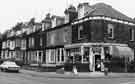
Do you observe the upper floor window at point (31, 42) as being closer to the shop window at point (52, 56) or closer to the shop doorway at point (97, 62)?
the shop window at point (52, 56)

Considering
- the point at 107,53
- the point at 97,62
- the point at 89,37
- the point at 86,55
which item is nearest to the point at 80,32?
the point at 89,37

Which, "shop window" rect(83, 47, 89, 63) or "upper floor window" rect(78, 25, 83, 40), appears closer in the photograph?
"shop window" rect(83, 47, 89, 63)

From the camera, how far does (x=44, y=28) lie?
46.3 metres

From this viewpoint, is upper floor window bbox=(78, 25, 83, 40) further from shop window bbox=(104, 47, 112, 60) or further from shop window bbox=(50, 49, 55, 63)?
shop window bbox=(50, 49, 55, 63)

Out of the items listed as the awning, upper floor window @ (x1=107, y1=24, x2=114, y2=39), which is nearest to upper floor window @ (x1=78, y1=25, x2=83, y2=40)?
upper floor window @ (x1=107, y1=24, x2=114, y2=39)

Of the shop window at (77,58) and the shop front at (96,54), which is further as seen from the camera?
the shop window at (77,58)

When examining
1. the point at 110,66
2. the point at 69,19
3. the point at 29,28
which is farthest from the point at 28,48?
the point at 110,66

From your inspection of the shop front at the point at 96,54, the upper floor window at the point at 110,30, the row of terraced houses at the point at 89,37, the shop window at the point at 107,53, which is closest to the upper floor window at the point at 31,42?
the row of terraced houses at the point at 89,37

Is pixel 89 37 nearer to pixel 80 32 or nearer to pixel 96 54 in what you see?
pixel 96 54

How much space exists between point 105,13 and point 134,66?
8.17m

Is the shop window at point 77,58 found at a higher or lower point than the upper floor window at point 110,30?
lower

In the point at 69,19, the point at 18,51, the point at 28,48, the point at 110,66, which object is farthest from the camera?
the point at 18,51

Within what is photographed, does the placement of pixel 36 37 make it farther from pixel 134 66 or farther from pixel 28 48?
pixel 134 66

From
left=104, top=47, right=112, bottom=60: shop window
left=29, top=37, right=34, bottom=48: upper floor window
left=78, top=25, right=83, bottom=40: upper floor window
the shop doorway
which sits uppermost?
left=78, top=25, right=83, bottom=40: upper floor window
